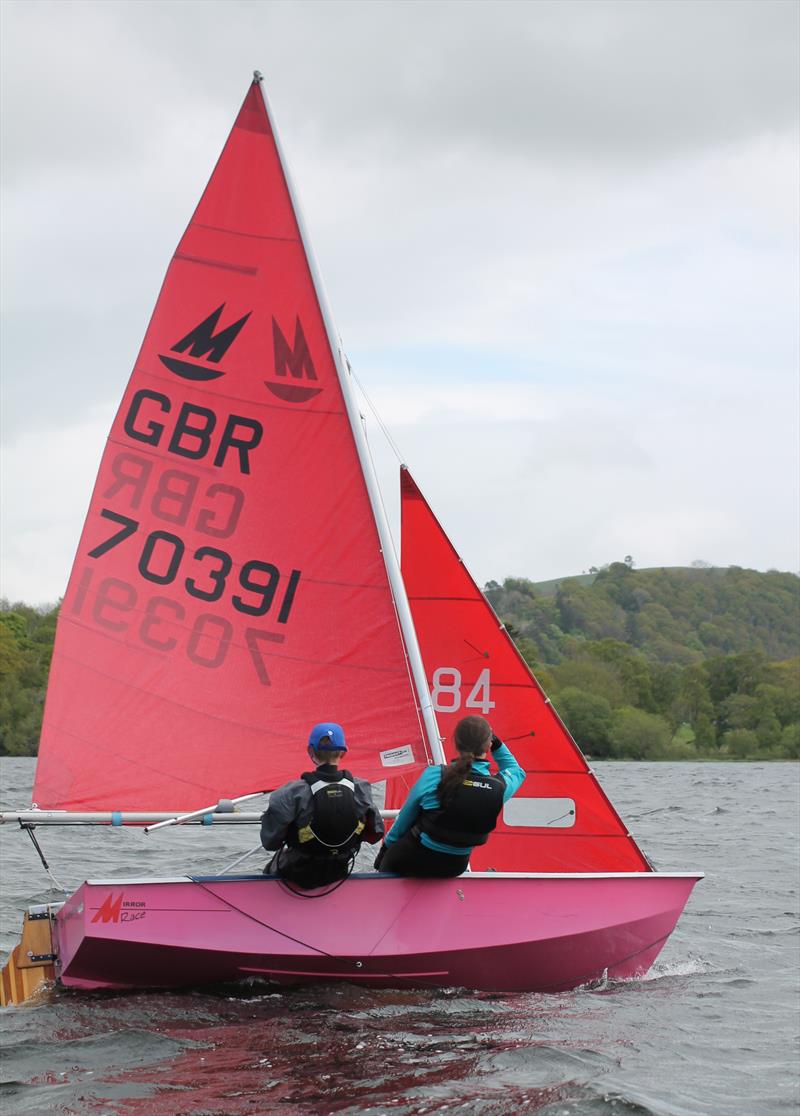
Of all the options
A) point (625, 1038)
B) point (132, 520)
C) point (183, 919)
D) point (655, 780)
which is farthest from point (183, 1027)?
point (655, 780)

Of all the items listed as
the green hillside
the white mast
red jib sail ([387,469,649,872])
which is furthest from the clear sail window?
the green hillside

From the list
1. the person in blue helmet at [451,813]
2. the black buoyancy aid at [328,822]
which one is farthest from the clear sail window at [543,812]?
the black buoyancy aid at [328,822]

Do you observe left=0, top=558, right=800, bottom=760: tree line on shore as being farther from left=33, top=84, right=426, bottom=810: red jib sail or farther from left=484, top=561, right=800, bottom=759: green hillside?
left=33, top=84, right=426, bottom=810: red jib sail

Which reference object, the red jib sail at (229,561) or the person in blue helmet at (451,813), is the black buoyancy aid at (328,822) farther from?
the red jib sail at (229,561)

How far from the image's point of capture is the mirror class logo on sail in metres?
8.73

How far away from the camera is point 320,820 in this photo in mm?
7074

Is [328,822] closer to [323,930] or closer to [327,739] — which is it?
[327,739]

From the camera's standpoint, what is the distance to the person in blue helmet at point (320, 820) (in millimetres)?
7098

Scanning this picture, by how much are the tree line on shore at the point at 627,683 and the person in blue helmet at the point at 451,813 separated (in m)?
14.2

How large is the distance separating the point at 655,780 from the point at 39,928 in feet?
120

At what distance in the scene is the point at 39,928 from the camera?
7.74 metres

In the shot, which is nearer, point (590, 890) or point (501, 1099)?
point (501, 1099)

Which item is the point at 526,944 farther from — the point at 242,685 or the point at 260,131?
the point at 260,131

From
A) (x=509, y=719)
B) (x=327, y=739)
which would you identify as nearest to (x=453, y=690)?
(x=509, y=719)
